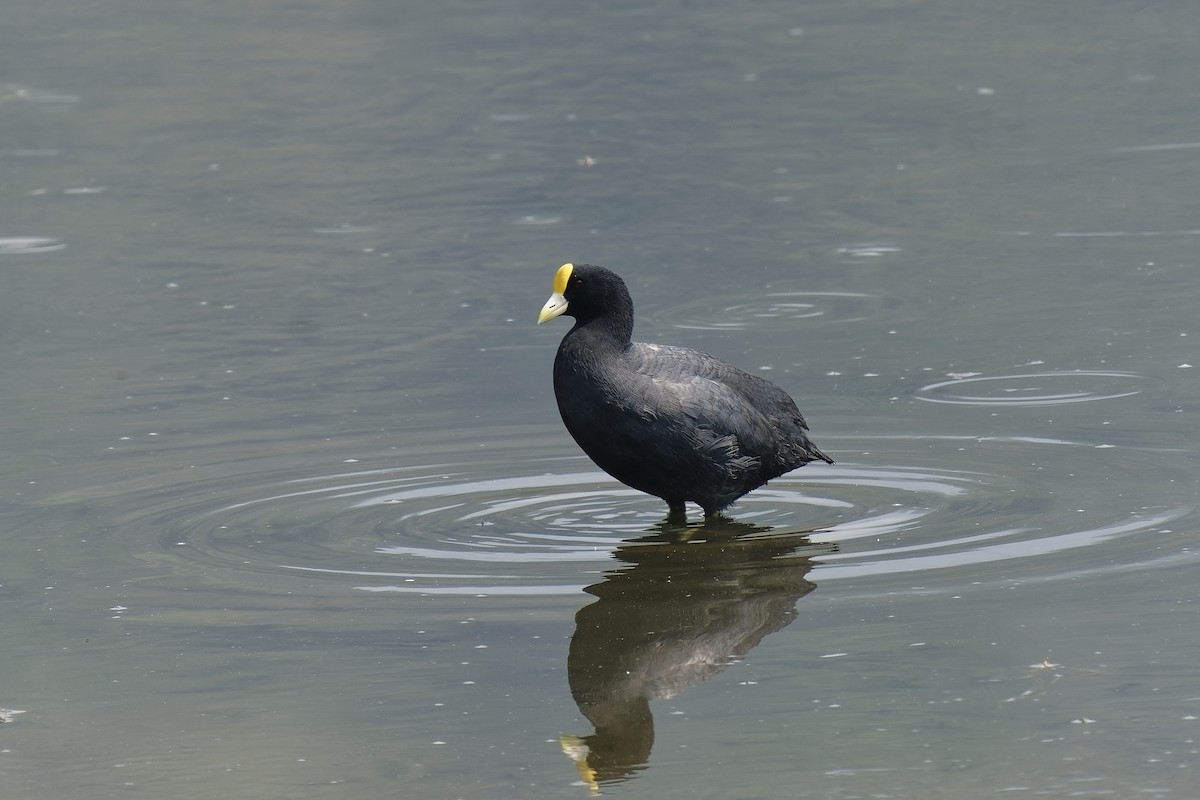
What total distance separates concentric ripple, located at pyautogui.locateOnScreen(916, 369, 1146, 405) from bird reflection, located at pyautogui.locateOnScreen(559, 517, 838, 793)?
6.95 feet

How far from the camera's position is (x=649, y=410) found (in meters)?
7.99

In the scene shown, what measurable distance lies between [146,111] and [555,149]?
4.05m

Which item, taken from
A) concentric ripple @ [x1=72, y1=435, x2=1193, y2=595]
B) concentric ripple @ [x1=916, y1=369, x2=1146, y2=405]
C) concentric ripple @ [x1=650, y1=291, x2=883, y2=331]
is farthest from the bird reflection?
concentric ripple @ [x1=650, y1=291, x2=883, y2=331]

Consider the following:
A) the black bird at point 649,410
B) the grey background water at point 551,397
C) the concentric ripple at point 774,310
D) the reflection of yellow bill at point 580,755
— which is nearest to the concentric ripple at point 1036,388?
the grey background water at point 551,397

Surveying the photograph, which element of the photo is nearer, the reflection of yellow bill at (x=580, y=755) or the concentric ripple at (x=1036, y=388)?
the reflection of yellow bill at (x=580, y=755)

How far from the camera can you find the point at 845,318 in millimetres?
11641

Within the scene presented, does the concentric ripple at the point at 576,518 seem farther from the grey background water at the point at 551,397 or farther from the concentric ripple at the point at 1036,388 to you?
the concentric ripple at the point at 1036,388

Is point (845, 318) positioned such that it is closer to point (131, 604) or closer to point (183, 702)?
point (131, 604)

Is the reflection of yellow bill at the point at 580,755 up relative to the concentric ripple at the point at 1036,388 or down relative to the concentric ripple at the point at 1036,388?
up

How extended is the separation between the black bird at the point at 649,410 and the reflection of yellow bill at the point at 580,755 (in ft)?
8.33

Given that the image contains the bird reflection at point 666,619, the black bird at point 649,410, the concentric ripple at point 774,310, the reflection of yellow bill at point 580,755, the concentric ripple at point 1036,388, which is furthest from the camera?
the concentric ripple at point 774,310

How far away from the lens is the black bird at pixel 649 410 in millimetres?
7992

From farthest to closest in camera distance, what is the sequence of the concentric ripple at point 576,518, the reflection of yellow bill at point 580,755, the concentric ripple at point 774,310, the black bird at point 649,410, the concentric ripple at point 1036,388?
the concentric ripple at point 774,310 → the concentric ripple at point 1036,388 → the black bird at point 649,410 → the concentric ripple at point 576,518 → the reflection of yellow bill at point 580,755

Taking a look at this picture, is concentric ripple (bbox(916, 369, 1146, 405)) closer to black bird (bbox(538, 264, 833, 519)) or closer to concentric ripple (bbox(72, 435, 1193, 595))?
concentric ripple (bbox(72, 435, 1193, 595))
